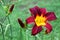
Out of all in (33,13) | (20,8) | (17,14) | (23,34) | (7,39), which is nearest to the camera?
(33,13)

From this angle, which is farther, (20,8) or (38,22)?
(20,8)

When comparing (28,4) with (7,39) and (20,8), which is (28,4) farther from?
(7,39)

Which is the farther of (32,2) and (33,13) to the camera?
(32,2)

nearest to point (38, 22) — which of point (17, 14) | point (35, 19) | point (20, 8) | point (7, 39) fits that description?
point (35, 19)

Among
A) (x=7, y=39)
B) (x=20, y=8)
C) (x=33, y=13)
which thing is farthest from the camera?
(x=20, y=8)

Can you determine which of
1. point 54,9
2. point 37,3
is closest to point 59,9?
point 54,9

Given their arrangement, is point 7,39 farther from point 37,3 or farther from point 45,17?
point 37,3

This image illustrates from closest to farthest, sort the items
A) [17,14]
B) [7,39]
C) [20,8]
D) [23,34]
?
[23,34]
[7,39]
[17,14]
[20,8]

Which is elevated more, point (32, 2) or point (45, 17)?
point (32, 2)

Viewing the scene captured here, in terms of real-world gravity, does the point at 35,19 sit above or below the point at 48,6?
below

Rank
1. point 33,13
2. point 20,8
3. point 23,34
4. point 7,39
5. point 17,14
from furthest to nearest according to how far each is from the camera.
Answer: point 20,8
point 17,14
point 7,39
point 23,34
point 33,13
